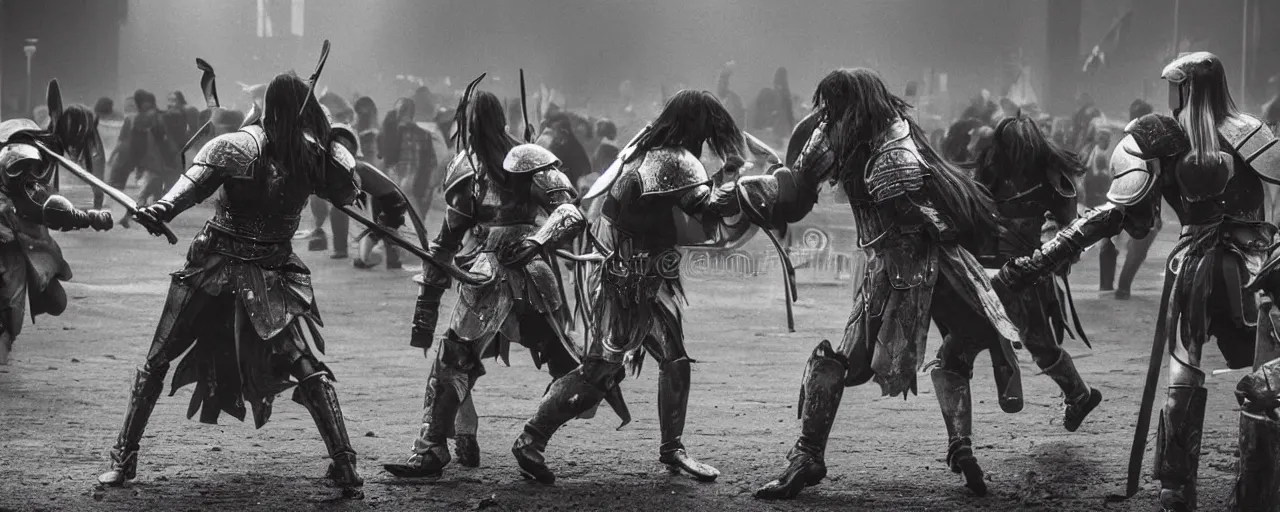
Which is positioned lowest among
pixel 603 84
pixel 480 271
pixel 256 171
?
pixel 480 271

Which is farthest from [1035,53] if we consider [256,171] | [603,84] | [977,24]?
[256,171]

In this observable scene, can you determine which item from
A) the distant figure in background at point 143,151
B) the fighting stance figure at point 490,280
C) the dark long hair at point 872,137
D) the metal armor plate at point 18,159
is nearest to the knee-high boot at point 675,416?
the fighting stance figure at point 490,280

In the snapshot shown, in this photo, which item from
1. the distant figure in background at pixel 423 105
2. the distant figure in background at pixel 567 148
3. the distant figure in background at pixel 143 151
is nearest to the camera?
the distant figure in background at pixel 567 148

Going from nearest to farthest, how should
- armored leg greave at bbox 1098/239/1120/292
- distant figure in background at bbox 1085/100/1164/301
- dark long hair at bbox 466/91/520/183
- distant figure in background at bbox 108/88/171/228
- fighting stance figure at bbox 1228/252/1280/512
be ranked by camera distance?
fighting stance figure at bbox 1228/252/1280/512, dark long hair at bbox 466/91/520/183, distant figure in background at bbox 1085/100/1164/301, armored leg greave at bbox 1098/239/1120/292, distant figure in background at bbox 108/88/171/228

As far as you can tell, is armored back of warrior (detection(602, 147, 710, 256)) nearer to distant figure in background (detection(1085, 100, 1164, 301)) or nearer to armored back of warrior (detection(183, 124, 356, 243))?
armored back of warrior (detection(183, 124, 356, 243))

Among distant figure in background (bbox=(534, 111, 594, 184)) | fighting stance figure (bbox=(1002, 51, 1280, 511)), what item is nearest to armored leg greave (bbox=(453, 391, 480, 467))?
fighting stance figure (bbox=(1002, 51, 1280, 511))

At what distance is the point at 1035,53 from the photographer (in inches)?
586

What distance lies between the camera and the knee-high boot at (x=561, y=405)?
17.1 ft

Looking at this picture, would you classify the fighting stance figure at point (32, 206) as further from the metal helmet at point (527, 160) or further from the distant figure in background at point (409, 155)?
the distant figure in background at point (409, 155)

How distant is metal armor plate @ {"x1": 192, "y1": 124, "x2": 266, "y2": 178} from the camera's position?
15.7 ft

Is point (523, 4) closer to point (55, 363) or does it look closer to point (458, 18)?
point (458, 18)

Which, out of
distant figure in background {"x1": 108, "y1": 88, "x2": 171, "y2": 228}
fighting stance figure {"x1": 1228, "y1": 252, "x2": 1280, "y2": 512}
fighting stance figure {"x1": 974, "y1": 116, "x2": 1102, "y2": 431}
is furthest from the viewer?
distant figure in background {"x1": 108, "y1": 88, "x2": 171, "y2": 228}

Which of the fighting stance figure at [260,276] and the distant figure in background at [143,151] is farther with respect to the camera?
the distant figure in background at [143,151]

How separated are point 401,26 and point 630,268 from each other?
10901 millimetres
